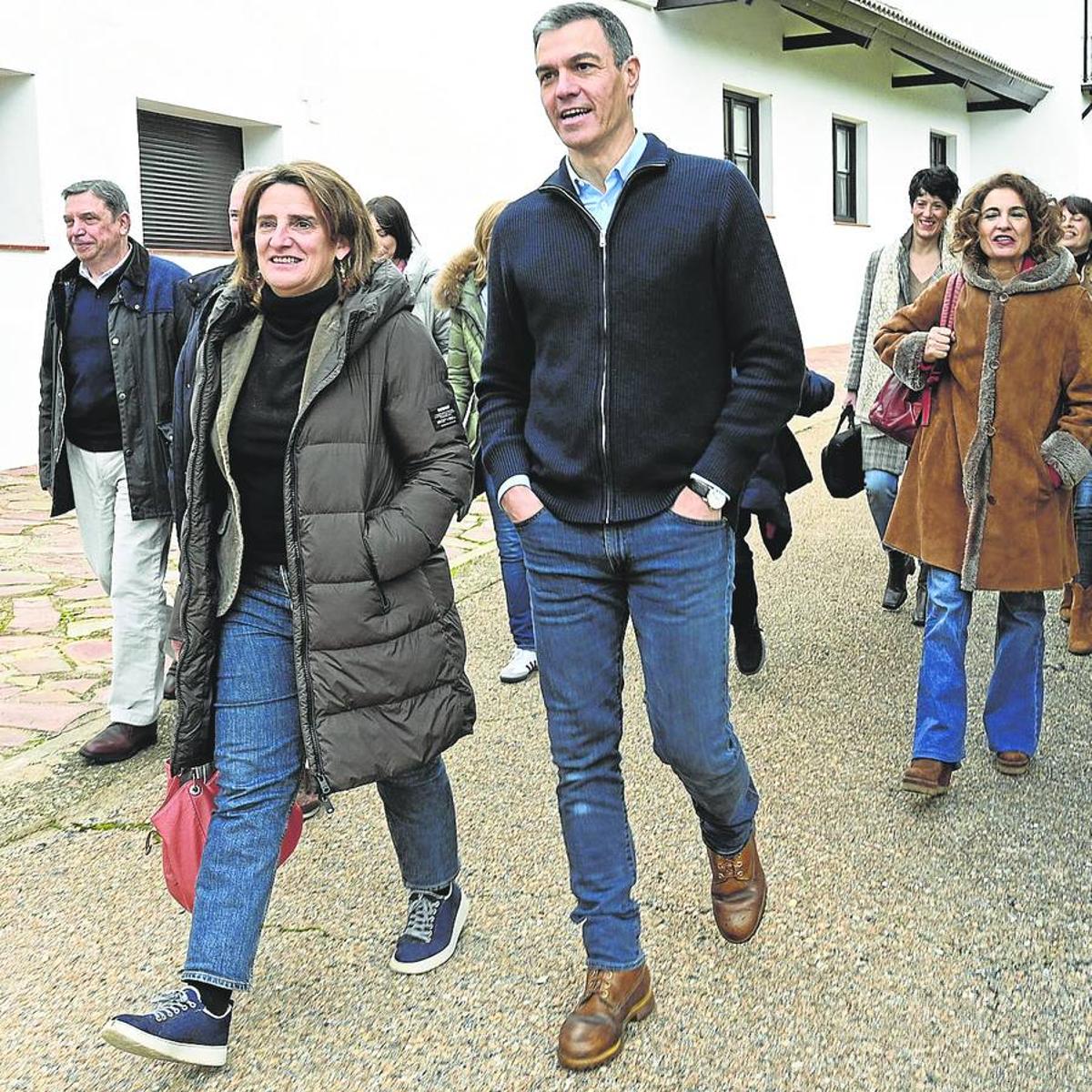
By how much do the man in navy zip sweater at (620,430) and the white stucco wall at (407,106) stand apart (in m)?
8.89

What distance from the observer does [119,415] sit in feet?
17.1

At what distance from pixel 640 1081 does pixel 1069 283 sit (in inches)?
111

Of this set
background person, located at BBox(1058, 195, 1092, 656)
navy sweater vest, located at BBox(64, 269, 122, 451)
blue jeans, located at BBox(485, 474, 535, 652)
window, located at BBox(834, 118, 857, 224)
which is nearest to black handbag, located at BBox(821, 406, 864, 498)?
background person, located at BBox(1058, 195, 1092, 656)

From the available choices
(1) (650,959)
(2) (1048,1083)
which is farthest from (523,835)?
(2) (1048,1083)

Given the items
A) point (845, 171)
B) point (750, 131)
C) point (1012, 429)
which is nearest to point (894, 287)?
point (1012, 429)

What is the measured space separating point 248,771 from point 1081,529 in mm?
4624

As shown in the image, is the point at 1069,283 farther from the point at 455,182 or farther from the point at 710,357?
the point at 455,182

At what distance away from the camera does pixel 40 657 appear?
6660 millimetres

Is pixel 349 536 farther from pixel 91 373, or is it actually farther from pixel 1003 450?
pixel 91 373

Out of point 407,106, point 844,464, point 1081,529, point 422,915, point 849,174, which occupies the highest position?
point 849,174

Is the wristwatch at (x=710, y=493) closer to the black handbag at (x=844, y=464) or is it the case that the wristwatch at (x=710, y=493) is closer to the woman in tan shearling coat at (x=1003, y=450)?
the woman in tan shearling coat at (x=1003, y=450)

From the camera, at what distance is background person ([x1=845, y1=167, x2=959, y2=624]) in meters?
6.26

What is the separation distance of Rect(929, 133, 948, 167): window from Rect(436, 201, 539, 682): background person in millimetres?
21496

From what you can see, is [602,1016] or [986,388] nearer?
[602,1016]
